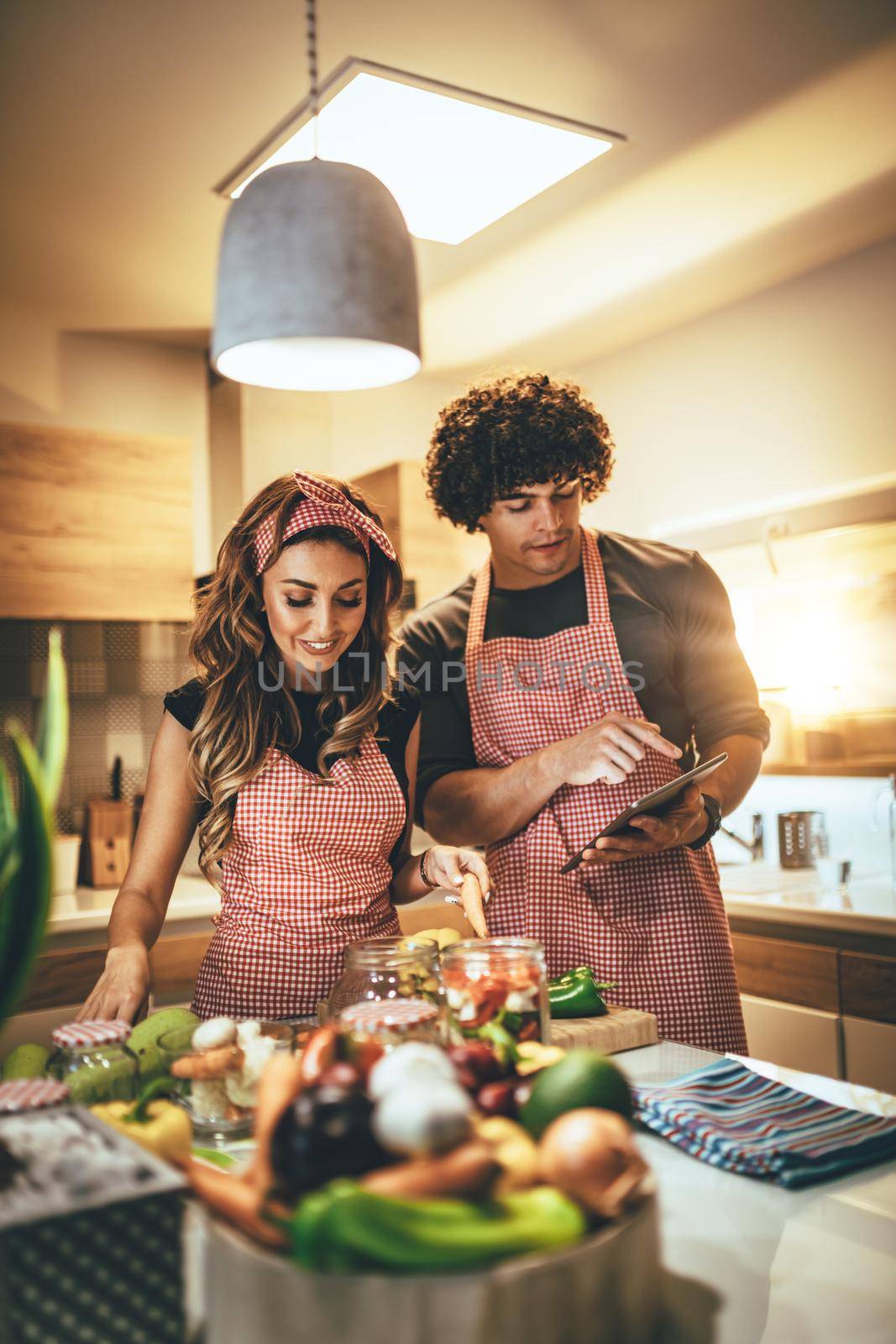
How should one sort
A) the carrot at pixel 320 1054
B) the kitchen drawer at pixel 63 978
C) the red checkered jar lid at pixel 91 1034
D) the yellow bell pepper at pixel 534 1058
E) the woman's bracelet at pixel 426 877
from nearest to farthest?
the carrot at pixel 320 1054, the yellow bell pepper at pixel 534 1058, the red checkered jar lid at pixel 91 1034, the woman's bracelet at pixel 426 877, the kitchen drawer at pixel 63 978

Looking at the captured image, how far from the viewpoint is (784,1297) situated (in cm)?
79

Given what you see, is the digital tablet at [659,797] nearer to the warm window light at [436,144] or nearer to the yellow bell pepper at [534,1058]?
the yellow bell pepper at [534,1058]

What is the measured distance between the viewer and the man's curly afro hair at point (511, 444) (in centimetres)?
199

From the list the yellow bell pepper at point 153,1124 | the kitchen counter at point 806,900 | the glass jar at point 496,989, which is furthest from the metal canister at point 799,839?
the yellow bell pepper at point 153,1124

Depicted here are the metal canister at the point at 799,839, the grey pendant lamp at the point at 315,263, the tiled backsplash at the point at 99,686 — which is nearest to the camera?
the grey pendant lamp at the point at 315,263

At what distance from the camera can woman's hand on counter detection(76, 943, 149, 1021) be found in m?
1.27

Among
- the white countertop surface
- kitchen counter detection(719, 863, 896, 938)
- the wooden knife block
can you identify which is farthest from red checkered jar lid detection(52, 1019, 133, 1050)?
the wooden knife block

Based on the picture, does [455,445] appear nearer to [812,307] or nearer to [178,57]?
[178,57]

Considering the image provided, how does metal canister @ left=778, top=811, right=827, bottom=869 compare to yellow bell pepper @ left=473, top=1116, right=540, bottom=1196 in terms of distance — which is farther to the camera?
metal canister @ left=778, top=811, right=827, bottom=869

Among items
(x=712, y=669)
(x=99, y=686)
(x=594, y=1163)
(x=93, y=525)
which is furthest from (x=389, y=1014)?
(x=99, y=686)

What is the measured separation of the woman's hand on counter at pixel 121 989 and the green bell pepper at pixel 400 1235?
2.37 ft

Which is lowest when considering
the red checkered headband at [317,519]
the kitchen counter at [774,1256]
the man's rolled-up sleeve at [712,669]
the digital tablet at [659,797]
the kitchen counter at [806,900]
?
the kitchen counter at [806,900]

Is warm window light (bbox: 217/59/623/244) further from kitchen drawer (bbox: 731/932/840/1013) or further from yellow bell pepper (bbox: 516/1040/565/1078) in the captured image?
kitchen drawer (bbox: 731/932/840/1013)

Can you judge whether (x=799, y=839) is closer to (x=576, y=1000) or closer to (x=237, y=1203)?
(x=576, y=1000)
